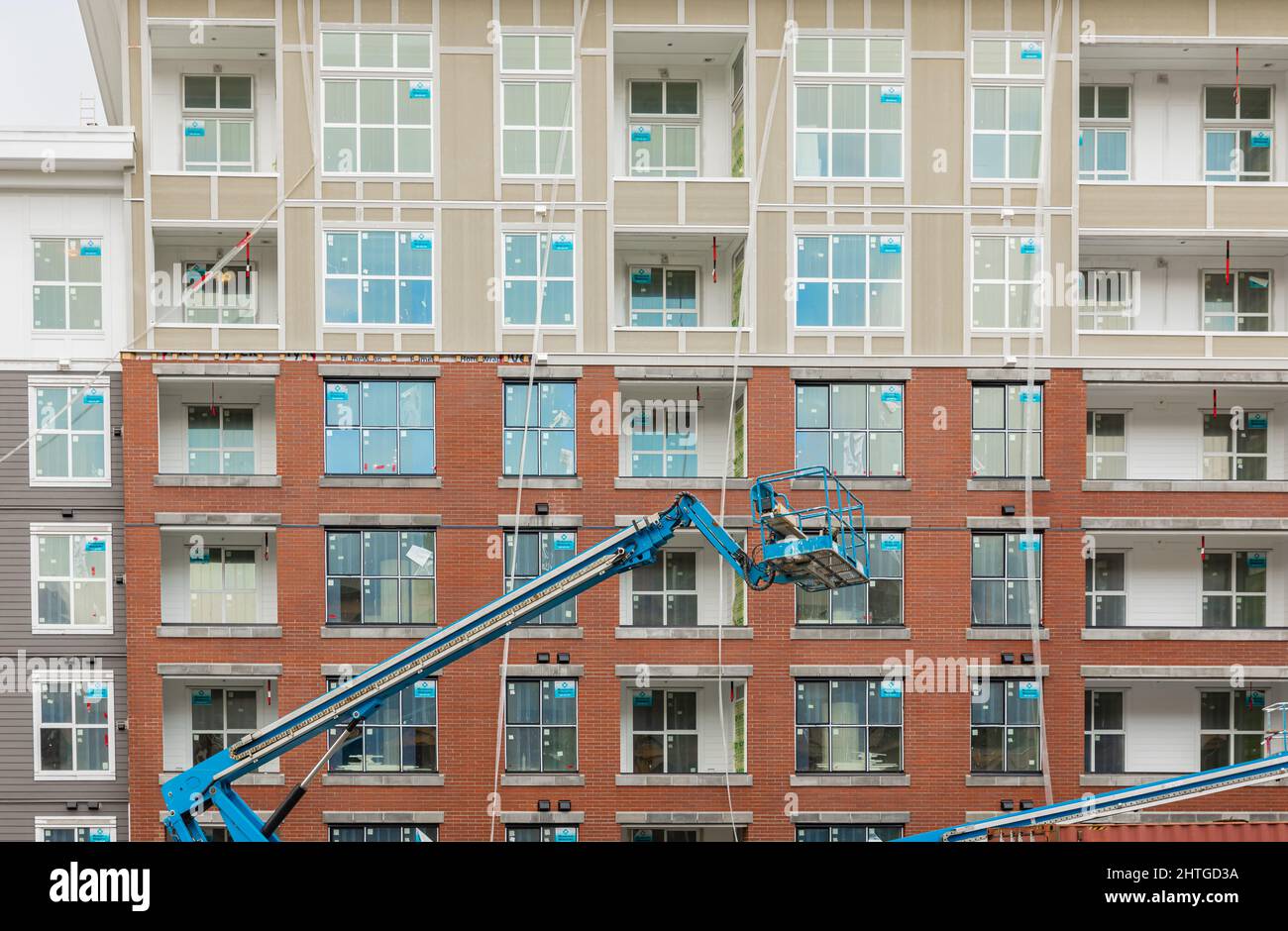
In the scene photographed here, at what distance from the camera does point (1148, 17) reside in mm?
23188

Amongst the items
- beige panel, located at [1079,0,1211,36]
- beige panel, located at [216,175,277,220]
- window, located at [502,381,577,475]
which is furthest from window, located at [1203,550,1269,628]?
beige panel, located at [216,175,277,220]

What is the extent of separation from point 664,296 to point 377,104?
650 centimetres

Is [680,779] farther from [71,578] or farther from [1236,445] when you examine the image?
[1236,445]

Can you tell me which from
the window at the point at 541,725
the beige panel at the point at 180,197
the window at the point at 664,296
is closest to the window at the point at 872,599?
the window at the point at 541,725

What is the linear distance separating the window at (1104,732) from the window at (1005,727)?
4.19 ft

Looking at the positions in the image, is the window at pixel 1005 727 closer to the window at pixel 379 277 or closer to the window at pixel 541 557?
the window at pixel 541 557

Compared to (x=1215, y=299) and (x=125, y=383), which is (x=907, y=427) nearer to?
(x=1215, y=299)

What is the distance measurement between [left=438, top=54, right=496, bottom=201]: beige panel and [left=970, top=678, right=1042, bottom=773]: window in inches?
518

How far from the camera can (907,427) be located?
22766mm

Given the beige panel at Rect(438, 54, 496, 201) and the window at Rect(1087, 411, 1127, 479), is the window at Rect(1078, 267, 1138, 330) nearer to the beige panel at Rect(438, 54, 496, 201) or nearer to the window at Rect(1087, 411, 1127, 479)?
the window at Rect(1087, 411, 1127, 479)

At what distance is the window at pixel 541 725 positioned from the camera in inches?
865

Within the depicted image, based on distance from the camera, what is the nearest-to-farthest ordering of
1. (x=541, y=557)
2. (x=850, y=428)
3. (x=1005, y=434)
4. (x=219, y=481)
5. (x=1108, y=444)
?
Answer: (x=219, y=481)
(x=541, y=557)
(x=850, y=428)
(x=1005, y=434)
(x=1108, y=444)

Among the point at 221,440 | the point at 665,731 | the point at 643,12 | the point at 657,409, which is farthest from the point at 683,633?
the point at 643,12

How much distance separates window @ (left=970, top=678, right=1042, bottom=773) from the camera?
22250mm
